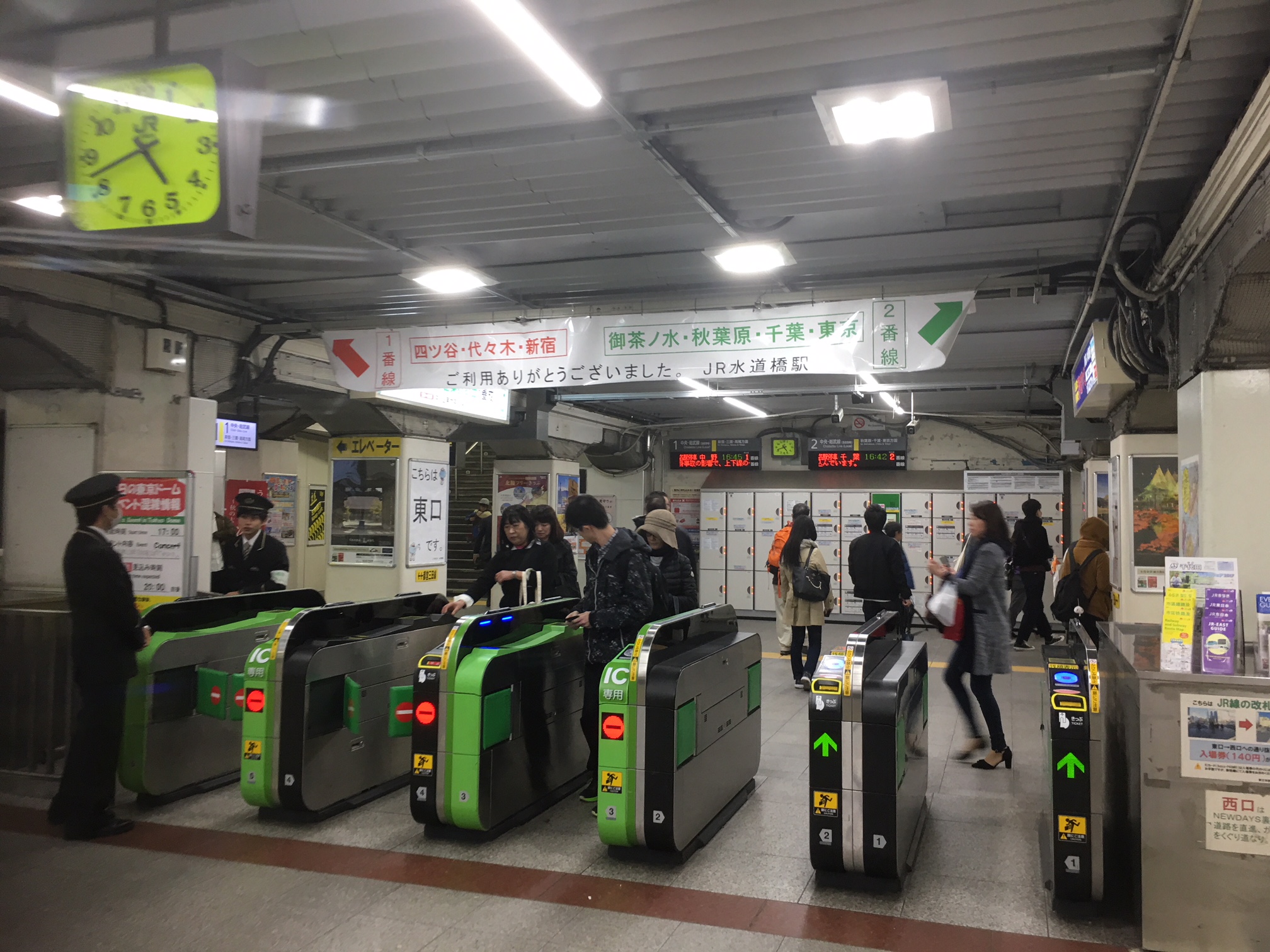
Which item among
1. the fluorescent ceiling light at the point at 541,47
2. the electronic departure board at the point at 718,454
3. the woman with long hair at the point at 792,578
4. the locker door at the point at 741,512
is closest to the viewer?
the fluorescent ceiling light at the point at 541,47

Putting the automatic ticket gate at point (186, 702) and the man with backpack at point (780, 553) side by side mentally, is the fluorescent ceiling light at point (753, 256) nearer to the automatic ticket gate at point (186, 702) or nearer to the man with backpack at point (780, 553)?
the man with backpack at point (780, 553)

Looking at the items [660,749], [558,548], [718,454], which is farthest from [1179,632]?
[718,454]

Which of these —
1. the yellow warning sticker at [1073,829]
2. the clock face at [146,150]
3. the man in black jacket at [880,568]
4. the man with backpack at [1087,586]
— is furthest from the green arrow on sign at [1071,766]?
the man with backpack at [1087,586]

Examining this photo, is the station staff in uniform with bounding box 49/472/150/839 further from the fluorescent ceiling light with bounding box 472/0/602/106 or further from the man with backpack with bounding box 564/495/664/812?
the fluorescent ceiling light with bounding box 472/0/602/106

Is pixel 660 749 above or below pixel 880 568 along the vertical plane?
below

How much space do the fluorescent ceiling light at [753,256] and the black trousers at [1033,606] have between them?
263 inches

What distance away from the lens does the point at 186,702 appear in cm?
486

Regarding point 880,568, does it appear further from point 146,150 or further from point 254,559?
point 146,150

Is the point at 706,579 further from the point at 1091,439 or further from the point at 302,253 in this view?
the point at 302,253

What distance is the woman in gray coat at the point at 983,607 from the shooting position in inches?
200

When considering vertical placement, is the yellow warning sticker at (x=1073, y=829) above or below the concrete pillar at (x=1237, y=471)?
below

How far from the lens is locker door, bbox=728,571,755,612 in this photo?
13617 mm

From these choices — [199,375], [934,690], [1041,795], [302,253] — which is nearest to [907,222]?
[1041,795]

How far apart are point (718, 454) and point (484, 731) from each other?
36.2 feet
